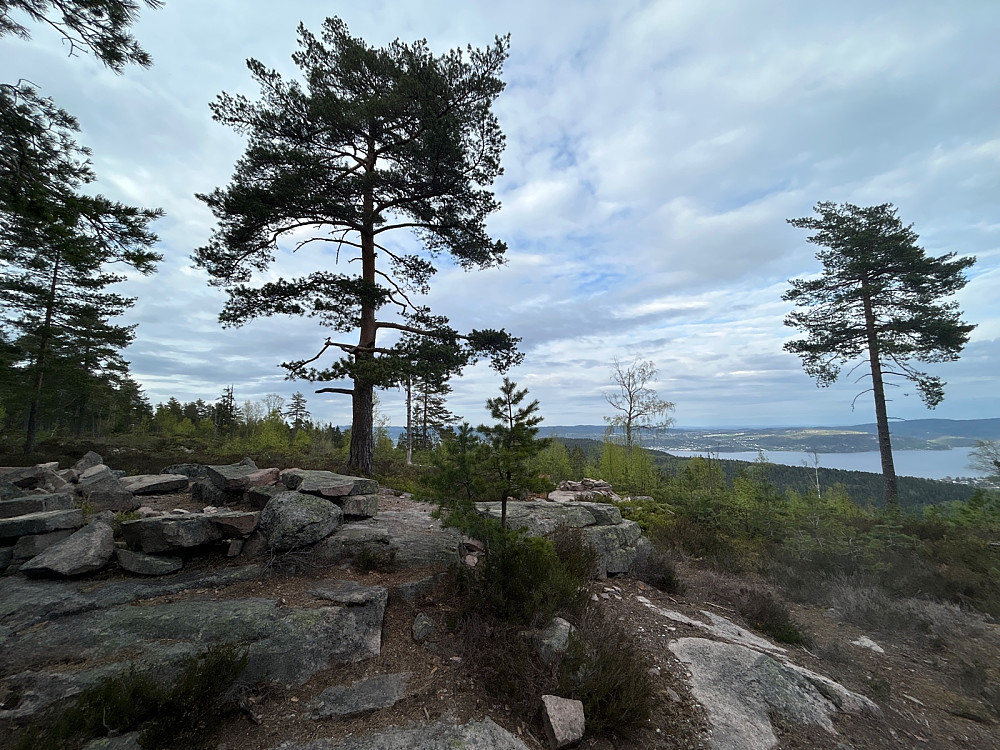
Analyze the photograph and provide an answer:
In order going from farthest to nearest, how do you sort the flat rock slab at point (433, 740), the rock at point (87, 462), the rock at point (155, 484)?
the rock at point (87, 462) < the rock at point (155, 484) < the flat rock slab at point (433, 740)

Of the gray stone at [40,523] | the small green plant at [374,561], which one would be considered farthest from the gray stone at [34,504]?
the small green plant at [374,561]

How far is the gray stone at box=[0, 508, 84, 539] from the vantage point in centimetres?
469

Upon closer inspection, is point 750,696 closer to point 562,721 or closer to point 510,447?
point 562,721

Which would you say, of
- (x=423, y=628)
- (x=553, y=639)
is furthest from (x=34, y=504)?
(x=553, y=639)

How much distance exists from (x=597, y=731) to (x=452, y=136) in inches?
441

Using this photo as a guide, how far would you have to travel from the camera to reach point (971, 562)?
290 inches

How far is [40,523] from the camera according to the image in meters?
4.85

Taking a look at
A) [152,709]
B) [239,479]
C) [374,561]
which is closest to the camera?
[152,709]

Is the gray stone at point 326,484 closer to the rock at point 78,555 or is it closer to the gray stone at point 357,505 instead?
the gray stone at point 357,505

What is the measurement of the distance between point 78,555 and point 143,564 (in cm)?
64

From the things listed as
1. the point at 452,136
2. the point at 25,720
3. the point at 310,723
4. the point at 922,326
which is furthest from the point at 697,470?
the point at 25,720

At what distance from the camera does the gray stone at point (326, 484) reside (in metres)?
6.10

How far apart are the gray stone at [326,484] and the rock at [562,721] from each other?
4342mm

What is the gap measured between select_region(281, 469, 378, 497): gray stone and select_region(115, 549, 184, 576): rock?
174cm
